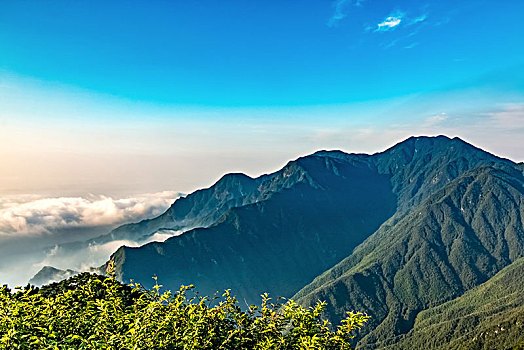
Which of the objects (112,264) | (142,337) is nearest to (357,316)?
(142,337)

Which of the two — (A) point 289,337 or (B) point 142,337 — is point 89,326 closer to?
(B) point 142,337

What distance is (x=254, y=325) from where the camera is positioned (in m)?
17.3

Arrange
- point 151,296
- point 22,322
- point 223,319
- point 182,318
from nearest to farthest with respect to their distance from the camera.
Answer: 1. point 22,322
2. point 182,318
3. point 223,319
4. point 151,296

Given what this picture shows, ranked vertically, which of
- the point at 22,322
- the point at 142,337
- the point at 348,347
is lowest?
the point at 348,347

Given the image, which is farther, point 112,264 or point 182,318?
point 112,264

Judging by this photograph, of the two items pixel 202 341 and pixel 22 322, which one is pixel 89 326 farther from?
pixel 202 341

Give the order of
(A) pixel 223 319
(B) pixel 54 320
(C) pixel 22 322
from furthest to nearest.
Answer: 1. (A) pixel 223 319
2. (B) pixel 54 320
3. (C) pixel 22 322

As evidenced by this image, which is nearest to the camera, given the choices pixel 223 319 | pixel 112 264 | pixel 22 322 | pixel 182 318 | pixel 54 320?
pixel 22 322

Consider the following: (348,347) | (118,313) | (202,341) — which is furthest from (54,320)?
(348,347)

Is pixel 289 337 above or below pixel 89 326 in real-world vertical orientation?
below

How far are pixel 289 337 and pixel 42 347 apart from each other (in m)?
9.84

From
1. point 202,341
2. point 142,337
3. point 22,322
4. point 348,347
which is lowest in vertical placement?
point 348,347

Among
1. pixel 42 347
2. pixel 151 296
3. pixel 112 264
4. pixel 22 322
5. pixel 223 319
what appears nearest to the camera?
pixel 42 347

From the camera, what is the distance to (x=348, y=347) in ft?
52.9
